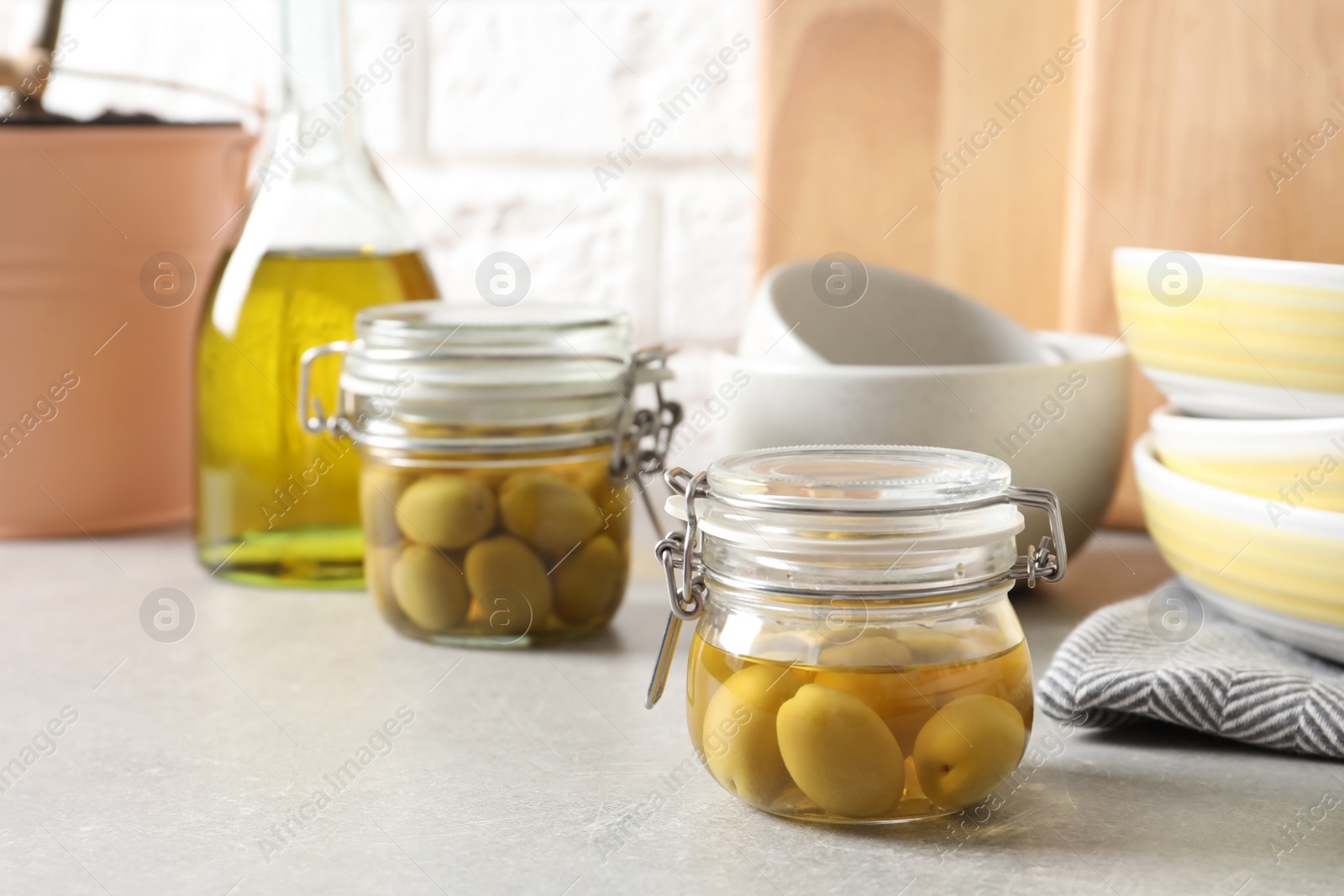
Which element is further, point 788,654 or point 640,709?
point 640,709

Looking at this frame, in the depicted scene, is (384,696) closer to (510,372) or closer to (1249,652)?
(510,372)

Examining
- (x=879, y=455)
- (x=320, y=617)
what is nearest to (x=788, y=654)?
(x=879, y=455)

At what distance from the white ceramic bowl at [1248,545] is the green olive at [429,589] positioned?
0.99 feet

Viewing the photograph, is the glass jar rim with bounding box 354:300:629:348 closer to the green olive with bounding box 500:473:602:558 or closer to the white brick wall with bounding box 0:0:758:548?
the green olive with bounding box 500:473:602:558

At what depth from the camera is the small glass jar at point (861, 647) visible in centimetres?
42

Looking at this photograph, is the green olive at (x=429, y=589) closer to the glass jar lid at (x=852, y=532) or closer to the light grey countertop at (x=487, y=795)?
the light grey countertop at (x=487, y=795)

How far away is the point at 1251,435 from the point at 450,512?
0.33m

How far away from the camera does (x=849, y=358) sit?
79 centimetres

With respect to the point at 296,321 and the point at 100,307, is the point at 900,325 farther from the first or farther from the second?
the point at 100,307

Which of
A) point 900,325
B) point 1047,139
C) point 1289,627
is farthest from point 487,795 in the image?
point 1047,139

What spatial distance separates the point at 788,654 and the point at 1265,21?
0.52m

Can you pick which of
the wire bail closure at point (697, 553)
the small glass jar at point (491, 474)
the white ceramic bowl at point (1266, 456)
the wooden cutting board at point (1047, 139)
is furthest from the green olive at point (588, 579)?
the wooden cutting board at point (1047, 139)

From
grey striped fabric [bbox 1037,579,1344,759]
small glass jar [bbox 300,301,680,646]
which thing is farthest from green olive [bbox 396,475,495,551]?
grey striped fabric [bbox 1037,579,1344,759]

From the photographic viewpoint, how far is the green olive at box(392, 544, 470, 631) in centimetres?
62
